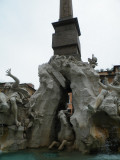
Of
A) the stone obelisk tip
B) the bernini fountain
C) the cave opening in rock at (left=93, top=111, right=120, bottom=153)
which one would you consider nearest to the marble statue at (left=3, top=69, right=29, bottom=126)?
the bernini fountain

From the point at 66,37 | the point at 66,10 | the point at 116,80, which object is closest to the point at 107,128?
the point at 116,80

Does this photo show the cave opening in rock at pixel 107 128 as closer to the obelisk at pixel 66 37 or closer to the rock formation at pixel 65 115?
the rock formation at pixel 65 115

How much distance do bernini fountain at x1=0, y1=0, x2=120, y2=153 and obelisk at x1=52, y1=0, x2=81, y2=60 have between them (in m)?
0.50

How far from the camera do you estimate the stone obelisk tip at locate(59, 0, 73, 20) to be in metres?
9.46

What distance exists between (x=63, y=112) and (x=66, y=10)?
20.3 feet

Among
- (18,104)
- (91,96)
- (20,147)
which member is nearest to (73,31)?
(91,96)

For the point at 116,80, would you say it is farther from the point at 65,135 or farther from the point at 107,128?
the point at 65,135

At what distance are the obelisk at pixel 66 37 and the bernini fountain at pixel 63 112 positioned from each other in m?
0.50

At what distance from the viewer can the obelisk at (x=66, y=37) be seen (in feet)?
27.5

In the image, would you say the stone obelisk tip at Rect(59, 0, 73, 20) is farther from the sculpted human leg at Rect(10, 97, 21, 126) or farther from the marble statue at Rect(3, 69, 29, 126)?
the sculpted human leg at Rect(10, 97, 21, 126)

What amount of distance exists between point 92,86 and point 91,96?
0.63m

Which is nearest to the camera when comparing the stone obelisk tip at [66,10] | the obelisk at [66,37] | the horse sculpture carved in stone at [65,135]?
the horse sculpture carved in stone at [65,135]

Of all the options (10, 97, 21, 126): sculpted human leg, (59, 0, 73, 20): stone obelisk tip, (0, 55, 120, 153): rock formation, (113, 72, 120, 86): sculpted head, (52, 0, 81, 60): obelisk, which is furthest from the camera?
(59, 0, 73, 20): stone obelisk tip

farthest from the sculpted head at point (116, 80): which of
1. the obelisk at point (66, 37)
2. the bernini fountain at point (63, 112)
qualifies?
the obelisk at point (66, 37)
